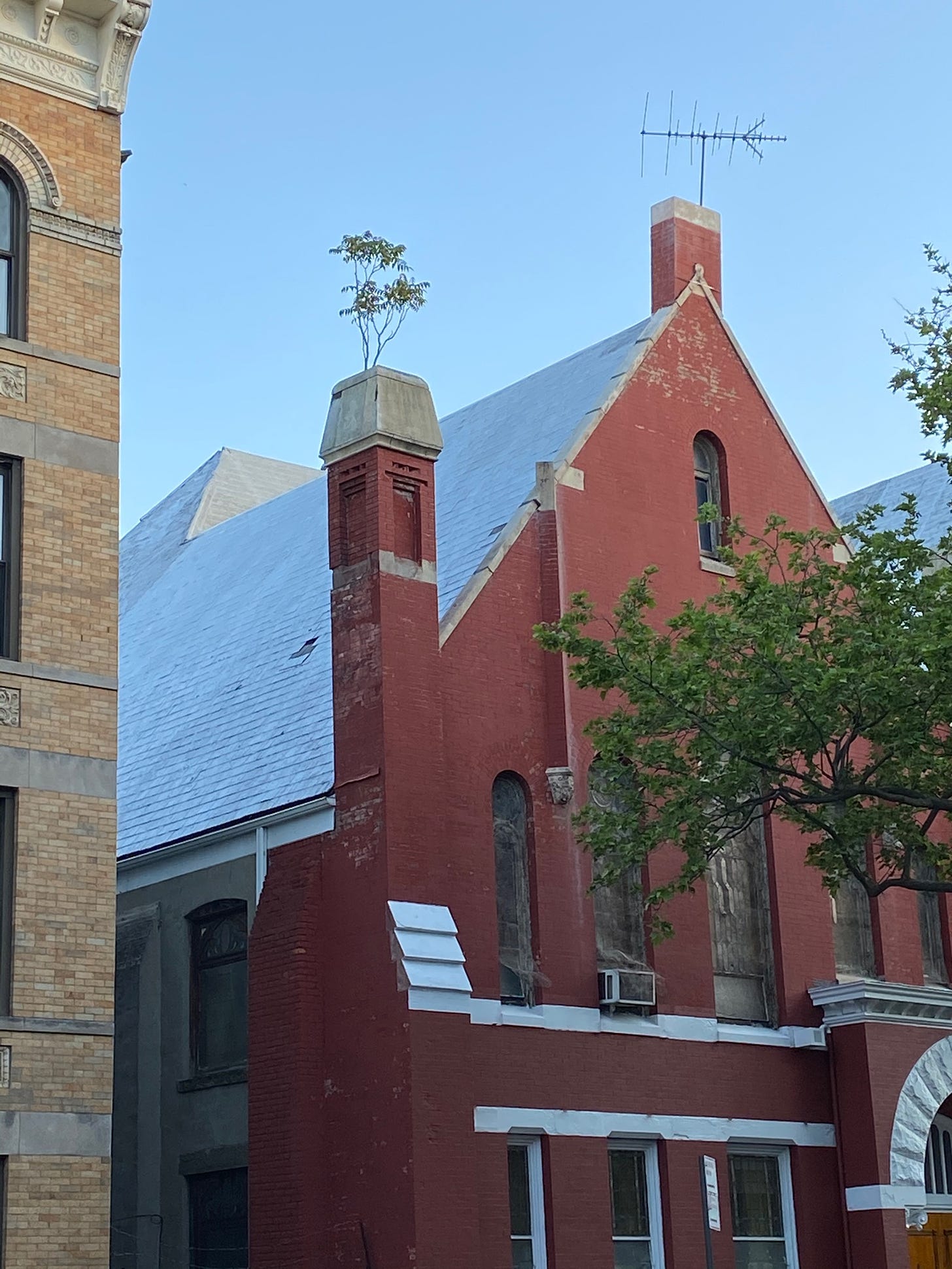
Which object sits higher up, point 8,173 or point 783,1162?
point 8,173

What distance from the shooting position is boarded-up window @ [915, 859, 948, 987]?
91.5 ft

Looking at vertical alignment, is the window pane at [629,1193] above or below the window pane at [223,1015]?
below

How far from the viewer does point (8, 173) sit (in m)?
21.2

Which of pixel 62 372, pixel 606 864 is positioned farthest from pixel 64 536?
pixel 606 864

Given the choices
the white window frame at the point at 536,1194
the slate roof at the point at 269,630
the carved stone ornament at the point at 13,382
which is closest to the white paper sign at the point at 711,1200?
the white window frame at the point at 536,1194

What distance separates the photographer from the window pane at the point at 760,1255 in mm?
24375

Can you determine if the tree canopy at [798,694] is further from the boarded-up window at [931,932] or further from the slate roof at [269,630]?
the boarded-up window at [931,932]

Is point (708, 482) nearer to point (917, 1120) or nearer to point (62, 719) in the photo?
point (917, 1120)

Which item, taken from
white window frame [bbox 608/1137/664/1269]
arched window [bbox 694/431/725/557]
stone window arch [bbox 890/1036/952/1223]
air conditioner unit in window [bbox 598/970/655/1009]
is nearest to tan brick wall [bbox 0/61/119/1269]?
air conditioner unit in window [bbox 598/970/655/1009]

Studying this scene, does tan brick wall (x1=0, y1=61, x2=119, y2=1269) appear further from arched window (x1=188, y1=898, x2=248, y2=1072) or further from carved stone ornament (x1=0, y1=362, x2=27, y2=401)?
arched window (x1=188, y1=898, x2=248, y2=1072)

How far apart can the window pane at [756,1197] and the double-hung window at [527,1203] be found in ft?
10.2

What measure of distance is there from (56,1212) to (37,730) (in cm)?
468

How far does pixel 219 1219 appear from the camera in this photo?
24125 mm

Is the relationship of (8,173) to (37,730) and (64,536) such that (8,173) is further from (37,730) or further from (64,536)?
(37,730)
